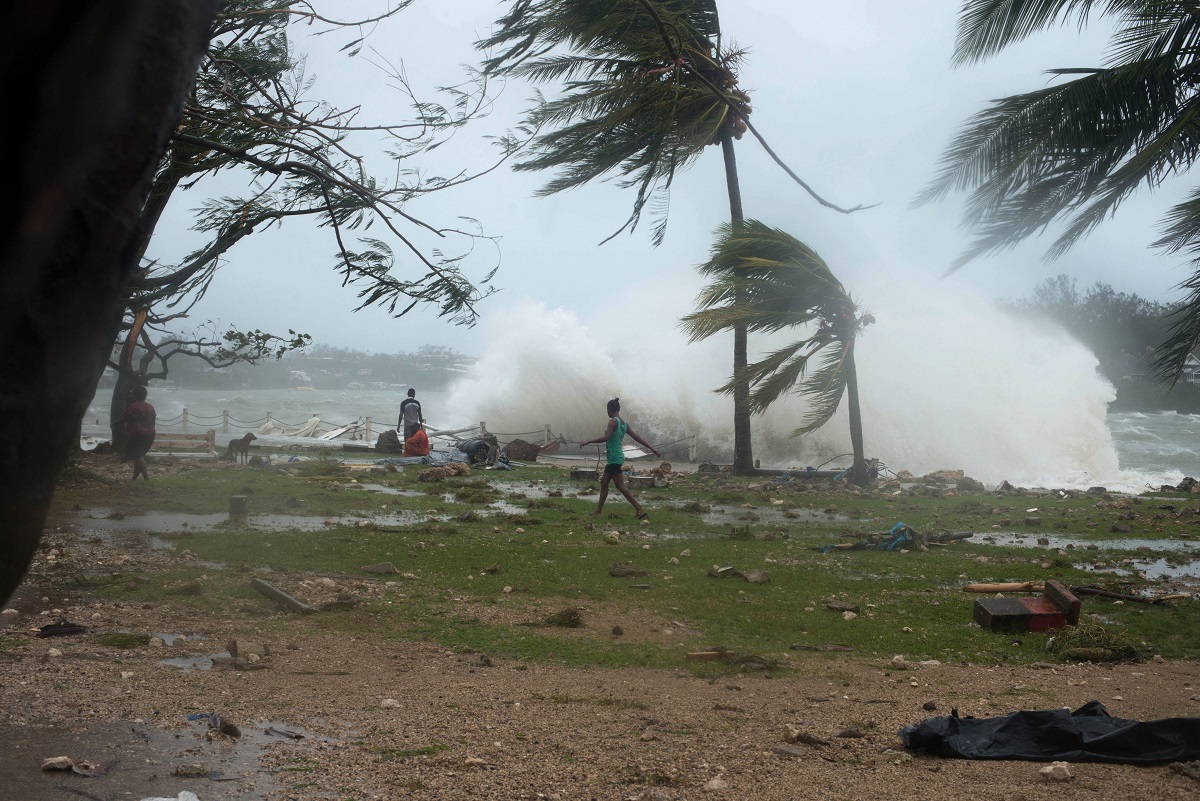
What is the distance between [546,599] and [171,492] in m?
7.64

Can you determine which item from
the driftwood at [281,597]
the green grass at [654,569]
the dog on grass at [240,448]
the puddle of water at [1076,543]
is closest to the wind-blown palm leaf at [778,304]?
the green grass at [654,569]

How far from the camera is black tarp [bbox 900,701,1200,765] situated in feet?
12.6

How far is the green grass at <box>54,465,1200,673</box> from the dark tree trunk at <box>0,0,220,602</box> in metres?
4.56

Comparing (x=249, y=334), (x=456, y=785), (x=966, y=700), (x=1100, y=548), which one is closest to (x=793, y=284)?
(x=1100, y=548)

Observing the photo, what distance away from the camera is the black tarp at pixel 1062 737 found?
3848 millimetres

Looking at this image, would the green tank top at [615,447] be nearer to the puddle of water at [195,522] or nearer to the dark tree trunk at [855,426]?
the puddle of water at [195,522]

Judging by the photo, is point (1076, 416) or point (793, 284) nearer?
point (793, 284)

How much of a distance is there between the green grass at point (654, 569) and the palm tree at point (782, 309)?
130 inches

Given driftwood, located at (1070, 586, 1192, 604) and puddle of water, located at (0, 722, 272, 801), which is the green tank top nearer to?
driftwood, located at (1070, 586, 1192, 604)

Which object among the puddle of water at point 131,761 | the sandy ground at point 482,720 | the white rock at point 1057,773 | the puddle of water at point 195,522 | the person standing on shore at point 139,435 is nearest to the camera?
the puddle of water at point 131,761

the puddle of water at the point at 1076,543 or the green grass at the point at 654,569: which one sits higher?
the puddle of water at the point at 1076,543

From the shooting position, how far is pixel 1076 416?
1078 inches

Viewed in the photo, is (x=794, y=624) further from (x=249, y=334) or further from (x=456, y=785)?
(x=249, y=334)

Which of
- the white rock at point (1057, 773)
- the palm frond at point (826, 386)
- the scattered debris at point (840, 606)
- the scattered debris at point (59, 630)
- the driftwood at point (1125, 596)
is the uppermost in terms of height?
the palm frond at point (826, 386)
